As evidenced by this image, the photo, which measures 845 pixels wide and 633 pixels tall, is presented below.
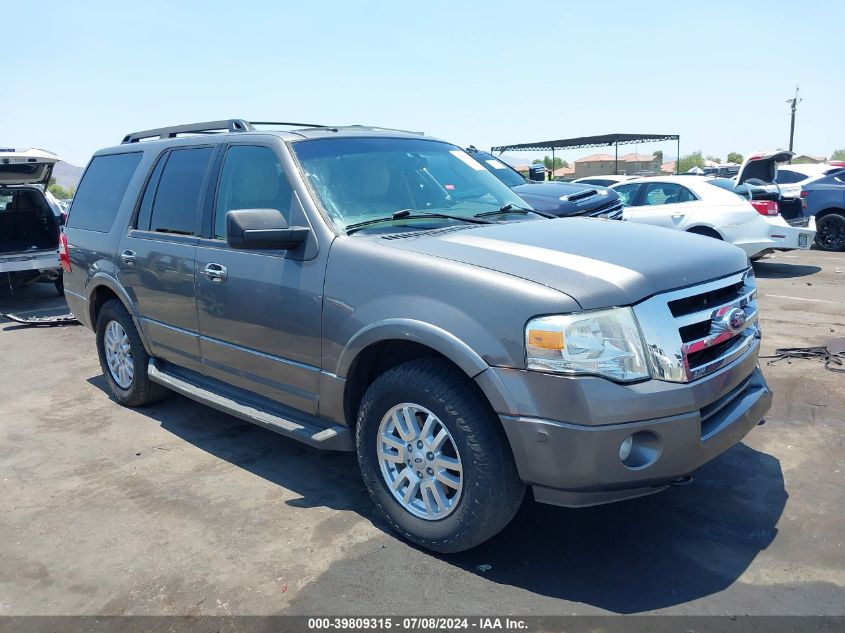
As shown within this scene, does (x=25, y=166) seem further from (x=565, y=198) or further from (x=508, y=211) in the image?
(x=508, y=211)

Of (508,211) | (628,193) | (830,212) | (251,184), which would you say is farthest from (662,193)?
(251,184)

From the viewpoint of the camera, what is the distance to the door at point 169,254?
4.42 m

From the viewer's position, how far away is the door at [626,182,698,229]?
34.8 feet

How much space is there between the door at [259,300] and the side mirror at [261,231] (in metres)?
0.13

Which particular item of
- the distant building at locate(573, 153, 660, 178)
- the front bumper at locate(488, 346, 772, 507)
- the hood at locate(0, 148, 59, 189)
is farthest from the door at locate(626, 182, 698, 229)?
the distant building at locate(573, 153, 660, 178)

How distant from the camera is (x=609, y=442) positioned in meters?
2.69

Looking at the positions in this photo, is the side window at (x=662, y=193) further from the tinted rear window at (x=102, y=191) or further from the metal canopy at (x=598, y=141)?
the metal canopy at (x=598, y=141)

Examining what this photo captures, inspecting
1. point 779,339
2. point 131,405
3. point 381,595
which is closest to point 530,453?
point 381,595

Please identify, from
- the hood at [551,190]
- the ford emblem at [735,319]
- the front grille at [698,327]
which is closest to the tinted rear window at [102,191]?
the front grille at [698,327]

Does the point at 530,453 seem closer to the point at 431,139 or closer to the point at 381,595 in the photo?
the point at 381,595

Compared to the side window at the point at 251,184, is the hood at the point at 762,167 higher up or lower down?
lower down

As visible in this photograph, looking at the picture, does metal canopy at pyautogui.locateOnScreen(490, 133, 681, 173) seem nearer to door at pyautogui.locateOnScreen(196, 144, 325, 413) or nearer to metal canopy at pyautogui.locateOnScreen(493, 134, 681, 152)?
metal canopy at pyautogui.locateOnScreen(493, 134, 681, 152)

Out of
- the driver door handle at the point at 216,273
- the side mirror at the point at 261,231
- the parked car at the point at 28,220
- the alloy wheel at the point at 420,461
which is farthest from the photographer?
the parked car at the point at 28,220

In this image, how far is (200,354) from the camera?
174 inches
